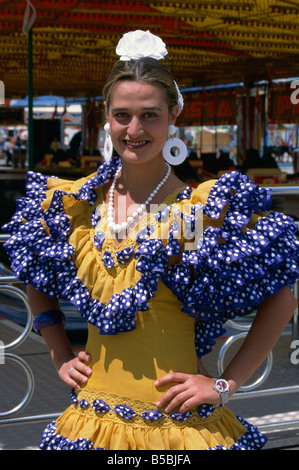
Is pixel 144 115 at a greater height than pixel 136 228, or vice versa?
pixel 144 115

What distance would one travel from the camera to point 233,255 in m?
1.46

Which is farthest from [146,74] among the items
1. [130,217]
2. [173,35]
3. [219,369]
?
[173,35]

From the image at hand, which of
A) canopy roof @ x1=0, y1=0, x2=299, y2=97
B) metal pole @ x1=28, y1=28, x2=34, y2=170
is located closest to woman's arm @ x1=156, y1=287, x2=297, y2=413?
canopy roof @ x1=0, y1=0, x2=299, y2=97

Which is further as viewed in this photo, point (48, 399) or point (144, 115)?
point (48, 399)

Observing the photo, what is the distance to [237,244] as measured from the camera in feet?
4.83

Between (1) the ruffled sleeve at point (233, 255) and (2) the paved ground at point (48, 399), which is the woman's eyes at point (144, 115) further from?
(2) the paved ground at point (48, 399)

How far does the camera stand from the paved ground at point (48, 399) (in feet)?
9.93

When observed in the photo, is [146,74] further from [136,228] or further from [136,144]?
[136,228]

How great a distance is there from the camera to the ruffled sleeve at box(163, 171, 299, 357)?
146 cm

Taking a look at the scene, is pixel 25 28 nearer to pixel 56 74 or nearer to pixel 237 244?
pixel 237 244

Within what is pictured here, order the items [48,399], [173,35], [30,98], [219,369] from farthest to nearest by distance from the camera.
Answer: [173,35] < [30,98] < [48,399] < [219,369]

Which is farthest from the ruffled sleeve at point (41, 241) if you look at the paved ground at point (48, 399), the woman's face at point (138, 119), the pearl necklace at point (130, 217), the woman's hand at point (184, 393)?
the paved ground at point (48, 399)

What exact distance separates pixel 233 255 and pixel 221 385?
12.1 inches

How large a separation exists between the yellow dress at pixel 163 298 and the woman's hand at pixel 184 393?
0.09 feet
